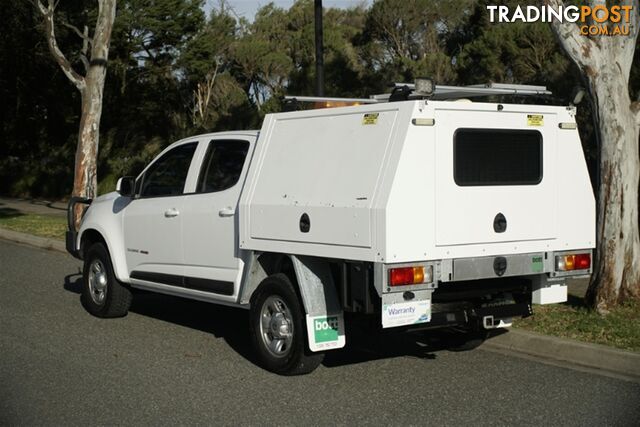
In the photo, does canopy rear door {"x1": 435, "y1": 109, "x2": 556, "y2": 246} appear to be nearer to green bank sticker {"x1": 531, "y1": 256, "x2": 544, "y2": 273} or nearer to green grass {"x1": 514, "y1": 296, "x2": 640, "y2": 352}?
green bank sticker {"x1": 531, "y1": 256, "x2": 544, "y2": 273}

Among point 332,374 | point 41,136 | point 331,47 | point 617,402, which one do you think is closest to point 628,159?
point 617,402

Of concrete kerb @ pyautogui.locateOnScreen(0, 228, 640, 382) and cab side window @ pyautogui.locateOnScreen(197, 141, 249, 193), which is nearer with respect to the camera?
concrete kerb @ pyautogui.locateOnScreen(0, 228, 640, 382)

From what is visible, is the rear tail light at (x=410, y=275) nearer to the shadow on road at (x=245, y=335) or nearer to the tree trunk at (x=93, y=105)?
the shadow on road at (x=245, y=335)

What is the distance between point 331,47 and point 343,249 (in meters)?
31.6

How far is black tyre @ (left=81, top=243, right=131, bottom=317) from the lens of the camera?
996cm

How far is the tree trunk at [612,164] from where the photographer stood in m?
9.20

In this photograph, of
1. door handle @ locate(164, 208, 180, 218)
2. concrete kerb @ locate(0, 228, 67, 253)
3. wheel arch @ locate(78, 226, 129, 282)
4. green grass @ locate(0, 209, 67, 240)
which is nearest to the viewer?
door handle @ locate(164, 208, 180, 218)

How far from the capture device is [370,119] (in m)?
6.88

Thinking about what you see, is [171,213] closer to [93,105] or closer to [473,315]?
[473,315]

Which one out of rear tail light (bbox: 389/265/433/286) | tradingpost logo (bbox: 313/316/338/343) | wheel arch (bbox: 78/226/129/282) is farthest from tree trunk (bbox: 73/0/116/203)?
rear tail light (bbox: 389/265/433/286)

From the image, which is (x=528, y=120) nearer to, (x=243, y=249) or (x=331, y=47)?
(x=243, y=249)

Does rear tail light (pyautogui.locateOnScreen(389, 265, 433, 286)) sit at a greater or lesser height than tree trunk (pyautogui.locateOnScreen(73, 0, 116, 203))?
lesser

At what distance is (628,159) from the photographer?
926 centimetres

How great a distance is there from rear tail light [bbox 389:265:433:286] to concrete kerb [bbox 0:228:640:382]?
198 centimetres
